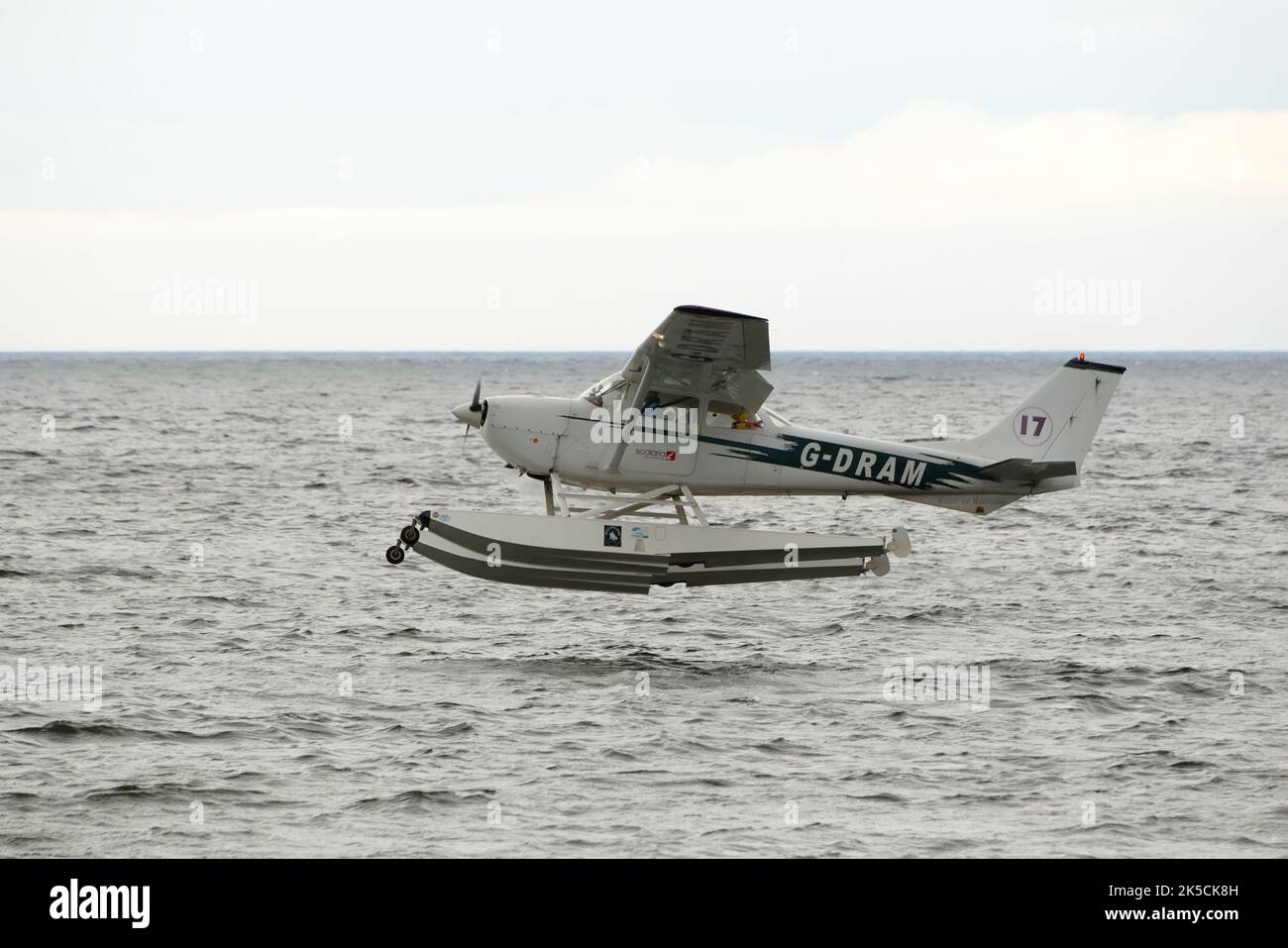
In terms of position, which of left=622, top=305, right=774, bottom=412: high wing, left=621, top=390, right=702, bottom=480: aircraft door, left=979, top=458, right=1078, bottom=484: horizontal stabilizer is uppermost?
left=622, top=305, right=774, bottom=412: high wing

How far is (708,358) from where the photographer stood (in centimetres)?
1686

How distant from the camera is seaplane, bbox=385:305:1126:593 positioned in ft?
57.0

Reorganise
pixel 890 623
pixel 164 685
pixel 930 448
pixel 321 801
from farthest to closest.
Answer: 1. pixel 890 623
2. pixel 930 448
3. pixel 164 685
4. pixel 321 801

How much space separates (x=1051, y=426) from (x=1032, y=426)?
0.24m

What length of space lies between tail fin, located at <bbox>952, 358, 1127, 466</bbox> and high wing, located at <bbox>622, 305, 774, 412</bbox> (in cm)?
324

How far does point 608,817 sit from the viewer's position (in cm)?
1252

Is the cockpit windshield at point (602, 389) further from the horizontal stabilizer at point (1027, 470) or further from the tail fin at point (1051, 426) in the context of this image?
the horizontal stabilizer at point (1027, 470)

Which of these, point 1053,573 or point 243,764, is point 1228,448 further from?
point 243,764

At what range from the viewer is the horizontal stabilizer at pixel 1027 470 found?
61.9 feet

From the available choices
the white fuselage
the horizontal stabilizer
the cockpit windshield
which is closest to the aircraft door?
the white fuselage

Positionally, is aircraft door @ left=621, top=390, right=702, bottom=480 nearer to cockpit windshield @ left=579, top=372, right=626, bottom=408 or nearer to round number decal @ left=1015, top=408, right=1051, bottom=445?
cockpit windshield @ left=579, top=372, right=626, bottom=408

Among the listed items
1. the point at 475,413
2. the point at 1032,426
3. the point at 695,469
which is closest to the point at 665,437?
the point at 695,469
